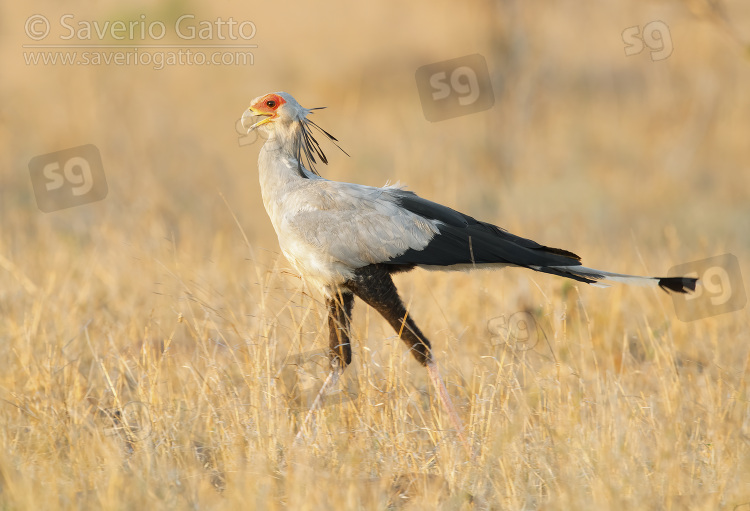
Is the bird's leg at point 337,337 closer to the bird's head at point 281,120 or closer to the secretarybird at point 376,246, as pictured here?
the secretarybird at point 376,246

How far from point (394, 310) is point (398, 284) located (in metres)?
2.30

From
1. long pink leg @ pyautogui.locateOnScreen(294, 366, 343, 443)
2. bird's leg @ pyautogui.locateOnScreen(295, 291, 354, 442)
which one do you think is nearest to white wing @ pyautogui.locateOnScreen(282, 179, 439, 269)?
bird's leg @ pyautogui.locateOnScreen(295, 291, 354, 442)

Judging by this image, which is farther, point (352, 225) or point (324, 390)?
point (324, 390)

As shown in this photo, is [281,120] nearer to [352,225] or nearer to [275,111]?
[275,111]

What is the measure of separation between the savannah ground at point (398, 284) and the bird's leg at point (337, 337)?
111 mm

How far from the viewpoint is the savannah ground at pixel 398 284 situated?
3.22 m

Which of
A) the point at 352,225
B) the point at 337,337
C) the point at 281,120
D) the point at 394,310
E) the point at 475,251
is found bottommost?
the point at 337,337

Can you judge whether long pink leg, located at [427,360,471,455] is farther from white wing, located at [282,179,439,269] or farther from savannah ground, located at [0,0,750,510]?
white wing, located at [282,179,439,269]

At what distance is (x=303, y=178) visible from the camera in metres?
3.98

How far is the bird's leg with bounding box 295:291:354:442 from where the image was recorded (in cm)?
388

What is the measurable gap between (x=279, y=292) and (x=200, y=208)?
145 inches

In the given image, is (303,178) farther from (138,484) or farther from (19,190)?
(19,190)

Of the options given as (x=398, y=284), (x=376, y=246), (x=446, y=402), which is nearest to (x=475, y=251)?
(x=376, y=246)

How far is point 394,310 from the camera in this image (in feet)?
12.6
